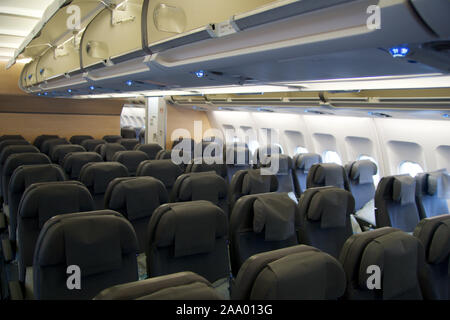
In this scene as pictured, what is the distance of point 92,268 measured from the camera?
2.27m

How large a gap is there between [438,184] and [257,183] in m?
2.79

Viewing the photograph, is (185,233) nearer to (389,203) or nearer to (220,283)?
(220,283)

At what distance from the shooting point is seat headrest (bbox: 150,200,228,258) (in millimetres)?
2516

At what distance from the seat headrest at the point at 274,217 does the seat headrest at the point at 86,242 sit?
1.01 meters

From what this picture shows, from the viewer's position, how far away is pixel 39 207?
9.96ft

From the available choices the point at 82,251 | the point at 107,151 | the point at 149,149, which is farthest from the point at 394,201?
the point at 149,149

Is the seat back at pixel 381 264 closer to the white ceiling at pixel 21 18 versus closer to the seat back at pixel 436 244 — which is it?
the seat back at pixel 436 244

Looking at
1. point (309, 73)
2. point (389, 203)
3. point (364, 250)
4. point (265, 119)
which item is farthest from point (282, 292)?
point (265, 119)

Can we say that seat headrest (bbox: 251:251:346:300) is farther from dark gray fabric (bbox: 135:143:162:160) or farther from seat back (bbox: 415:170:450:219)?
dark gray fabric (bbox: 135:143:162:160)

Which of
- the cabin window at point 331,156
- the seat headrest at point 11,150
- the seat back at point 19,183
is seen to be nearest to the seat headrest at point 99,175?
the seat back at point 19,183

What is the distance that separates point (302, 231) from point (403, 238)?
1169 mm

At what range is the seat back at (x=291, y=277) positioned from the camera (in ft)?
5.13

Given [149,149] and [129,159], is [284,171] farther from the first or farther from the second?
[149,149]

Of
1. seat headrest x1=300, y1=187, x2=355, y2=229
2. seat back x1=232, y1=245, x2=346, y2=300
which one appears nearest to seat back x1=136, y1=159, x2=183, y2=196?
seat headrest x1=300, y1=187, x2=355, y2=229
